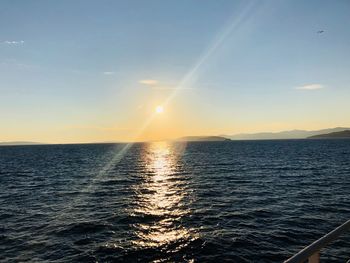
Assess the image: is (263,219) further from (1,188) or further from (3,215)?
(1,188)

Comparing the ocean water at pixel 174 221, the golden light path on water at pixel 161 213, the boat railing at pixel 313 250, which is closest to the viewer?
the boat railing at pixel 313 250

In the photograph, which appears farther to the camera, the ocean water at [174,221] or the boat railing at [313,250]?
the ocean water at [174,221]

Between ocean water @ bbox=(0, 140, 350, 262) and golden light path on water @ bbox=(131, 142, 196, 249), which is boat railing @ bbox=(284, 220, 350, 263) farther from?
golden light path on water @ bbox=(131, 142, 196, 249)

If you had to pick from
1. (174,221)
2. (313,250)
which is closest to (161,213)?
(174,221)

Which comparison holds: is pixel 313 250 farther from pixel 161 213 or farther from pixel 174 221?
pixel 161 213

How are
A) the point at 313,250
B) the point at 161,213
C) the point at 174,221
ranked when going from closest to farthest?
the point at 313,250 < the point at 174,221 < the point at 161,213

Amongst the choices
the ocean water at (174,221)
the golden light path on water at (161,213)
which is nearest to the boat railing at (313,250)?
the ocean water at (174,221)

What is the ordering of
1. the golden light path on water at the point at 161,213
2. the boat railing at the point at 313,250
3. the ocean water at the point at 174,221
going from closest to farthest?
1. the boat railing at the point at 313,250
2. the ocean water at the point at 174,221
3. the golden light path on water at the point at 161,213

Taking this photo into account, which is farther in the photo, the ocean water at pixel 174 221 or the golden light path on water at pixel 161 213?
the golden light path on water at pixel 161 213

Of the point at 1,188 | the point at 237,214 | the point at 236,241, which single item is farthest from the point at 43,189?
the point at 236,241

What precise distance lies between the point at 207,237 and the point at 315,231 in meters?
8.46

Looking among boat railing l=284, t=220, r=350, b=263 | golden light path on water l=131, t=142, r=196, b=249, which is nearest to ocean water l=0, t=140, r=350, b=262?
golden light path on water l=131, t=142, r=196, b=249

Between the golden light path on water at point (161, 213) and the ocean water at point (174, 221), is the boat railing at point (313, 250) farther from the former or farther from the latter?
the golden light path on water at point (161, 213)

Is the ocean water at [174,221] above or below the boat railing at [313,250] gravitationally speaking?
below
